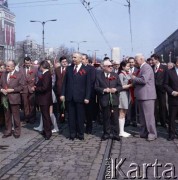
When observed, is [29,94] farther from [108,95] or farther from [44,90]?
[108,95]

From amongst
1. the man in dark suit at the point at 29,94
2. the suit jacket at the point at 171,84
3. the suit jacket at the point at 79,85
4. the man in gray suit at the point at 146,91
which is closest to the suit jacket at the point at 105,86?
the suit jacket at the point at 79,85

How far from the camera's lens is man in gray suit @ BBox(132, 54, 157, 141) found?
9.05 meters

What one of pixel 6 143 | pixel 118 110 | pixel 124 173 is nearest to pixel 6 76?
pixel 6 143

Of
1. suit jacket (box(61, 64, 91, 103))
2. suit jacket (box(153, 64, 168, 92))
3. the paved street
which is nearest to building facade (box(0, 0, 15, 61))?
suit jacket (box(153, 64, 168, 92))

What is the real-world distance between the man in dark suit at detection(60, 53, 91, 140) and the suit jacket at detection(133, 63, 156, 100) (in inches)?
46.9

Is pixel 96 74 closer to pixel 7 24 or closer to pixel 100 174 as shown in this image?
pixel 100 174

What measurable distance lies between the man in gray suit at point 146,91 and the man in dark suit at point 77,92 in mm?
1173

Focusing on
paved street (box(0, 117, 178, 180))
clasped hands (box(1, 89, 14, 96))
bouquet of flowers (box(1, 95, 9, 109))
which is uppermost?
clasped hands (box(1, 89, 14, 96))

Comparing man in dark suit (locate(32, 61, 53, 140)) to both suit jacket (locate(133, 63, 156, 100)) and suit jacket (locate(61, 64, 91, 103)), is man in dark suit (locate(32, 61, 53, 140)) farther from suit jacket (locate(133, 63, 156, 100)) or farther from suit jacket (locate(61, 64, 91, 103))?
suit jacket (locate(133, 63, 156, 100))

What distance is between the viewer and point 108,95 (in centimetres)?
921

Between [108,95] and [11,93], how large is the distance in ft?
7.81

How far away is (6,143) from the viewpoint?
354 inches

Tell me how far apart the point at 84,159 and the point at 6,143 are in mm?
2409

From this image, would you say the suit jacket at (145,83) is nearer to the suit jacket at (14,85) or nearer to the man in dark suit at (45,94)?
the man in dark suit at (45,94)
